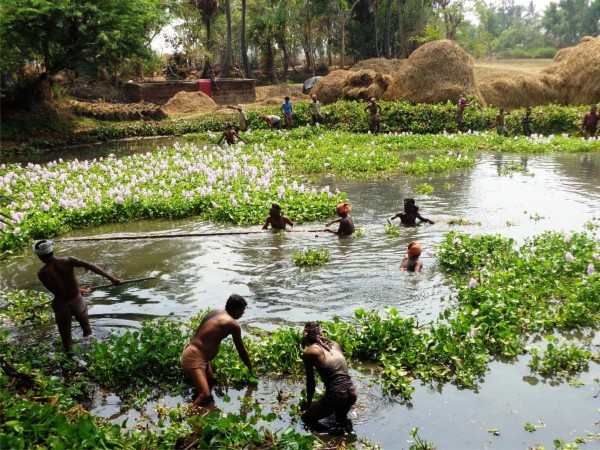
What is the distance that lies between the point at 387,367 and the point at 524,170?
13917 mm

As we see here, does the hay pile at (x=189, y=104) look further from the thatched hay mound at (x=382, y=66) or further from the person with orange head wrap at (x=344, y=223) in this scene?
the person with orange head wrap at (x=344, y=223)

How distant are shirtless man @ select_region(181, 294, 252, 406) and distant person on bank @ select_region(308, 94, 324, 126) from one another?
75.4 feet

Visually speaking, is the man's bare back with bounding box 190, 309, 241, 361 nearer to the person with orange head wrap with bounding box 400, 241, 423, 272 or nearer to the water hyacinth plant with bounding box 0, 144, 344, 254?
the person with orange head wrap with bounding box 400, 241, 423, 272

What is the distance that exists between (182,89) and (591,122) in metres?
26.7

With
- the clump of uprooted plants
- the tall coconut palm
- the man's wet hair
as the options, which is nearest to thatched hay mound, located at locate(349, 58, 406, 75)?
the tall coconut palm

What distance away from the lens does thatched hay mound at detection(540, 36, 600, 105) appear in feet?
95.3

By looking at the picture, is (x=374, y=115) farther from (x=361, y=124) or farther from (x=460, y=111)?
(x=460, y=111)

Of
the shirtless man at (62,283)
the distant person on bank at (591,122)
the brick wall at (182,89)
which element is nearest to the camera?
the shirtless man at (62,283)

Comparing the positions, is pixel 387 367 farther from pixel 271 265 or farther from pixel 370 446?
pixel 271 265

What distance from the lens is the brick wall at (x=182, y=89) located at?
39531 millimetres

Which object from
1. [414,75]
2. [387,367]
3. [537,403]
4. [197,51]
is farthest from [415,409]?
[197,51]

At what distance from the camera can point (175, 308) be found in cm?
939

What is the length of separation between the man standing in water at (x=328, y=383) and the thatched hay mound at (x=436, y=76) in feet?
83.1

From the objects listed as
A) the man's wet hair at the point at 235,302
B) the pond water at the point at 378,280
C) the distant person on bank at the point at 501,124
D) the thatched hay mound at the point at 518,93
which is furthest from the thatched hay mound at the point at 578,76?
the man's wet hair at the point at 235,302
